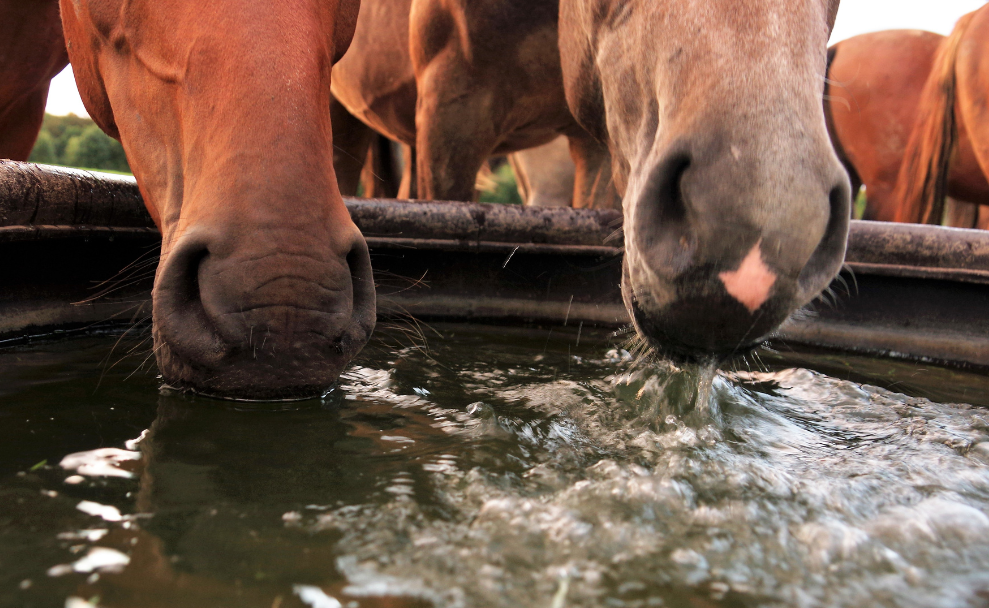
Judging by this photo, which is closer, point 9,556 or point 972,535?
point 9,556

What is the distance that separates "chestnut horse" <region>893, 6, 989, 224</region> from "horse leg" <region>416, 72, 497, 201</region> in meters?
3.74

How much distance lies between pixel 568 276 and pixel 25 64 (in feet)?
7.79

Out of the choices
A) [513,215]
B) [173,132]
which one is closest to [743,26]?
[173,132]

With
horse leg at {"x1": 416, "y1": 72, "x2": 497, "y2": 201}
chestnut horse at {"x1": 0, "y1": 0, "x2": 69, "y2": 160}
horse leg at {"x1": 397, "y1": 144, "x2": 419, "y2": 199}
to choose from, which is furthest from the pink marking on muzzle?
horse leg at {"x1": 397, "y1": 144, "x2": 419, "y2": 199}

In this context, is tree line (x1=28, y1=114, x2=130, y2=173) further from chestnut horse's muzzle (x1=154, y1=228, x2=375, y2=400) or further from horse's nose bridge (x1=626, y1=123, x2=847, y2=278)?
horse's nose bridge (x1=626, y1=123, x2=847, y2=278)

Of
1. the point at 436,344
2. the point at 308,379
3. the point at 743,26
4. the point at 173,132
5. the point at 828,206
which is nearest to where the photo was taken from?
the point at 828,206

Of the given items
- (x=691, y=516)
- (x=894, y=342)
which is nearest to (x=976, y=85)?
(x=894, y=342)

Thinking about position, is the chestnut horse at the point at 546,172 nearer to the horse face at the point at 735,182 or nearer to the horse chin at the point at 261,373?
the horse face at the point at 735,182

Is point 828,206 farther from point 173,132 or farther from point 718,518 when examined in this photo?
point 173,132

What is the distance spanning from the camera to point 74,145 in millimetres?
51312

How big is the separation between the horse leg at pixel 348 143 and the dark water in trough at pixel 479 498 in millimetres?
3645

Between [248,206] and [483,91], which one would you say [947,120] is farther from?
[248,206]

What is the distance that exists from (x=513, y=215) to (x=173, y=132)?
56.6 inches

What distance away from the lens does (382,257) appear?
9.46 ft
